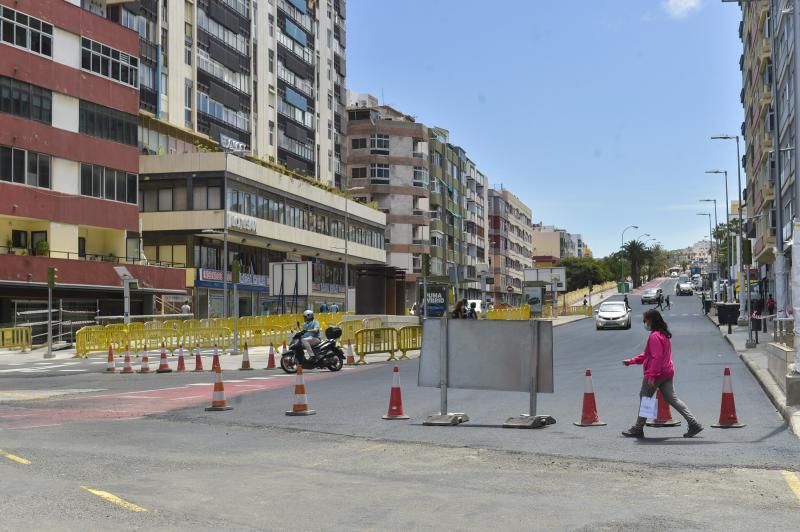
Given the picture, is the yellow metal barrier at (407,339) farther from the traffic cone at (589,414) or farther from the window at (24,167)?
the window at (24,167)

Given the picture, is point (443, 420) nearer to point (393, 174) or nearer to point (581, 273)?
point (393, 174)

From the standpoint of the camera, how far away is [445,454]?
38.0 ft

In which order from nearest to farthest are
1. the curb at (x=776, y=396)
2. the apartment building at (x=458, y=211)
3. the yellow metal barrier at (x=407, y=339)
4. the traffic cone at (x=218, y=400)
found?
the curb at (x=776, y=396), the traffic cone at (x=218, y=400), the yellow metal barrier at (x=407, y=339), the apartment building at (x=458, y=211)

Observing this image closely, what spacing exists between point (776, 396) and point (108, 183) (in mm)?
42061

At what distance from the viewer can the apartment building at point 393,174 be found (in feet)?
340

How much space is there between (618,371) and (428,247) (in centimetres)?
8241

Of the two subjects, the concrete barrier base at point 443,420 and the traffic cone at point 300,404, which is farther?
the traffic cone at point 300,404

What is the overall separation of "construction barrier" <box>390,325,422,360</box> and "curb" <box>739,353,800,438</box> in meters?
11.5

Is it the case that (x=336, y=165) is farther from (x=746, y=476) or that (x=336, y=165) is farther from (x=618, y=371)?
(x=746, y=476)

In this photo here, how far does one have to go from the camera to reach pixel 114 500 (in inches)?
329

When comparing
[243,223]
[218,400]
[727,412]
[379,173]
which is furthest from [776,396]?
[379,173]

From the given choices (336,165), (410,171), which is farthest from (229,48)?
(410,171)

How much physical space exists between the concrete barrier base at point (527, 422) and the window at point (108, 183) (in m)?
41.0

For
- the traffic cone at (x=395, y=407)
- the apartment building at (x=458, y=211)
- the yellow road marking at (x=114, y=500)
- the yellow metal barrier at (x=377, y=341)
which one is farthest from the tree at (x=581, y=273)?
the yellow road marking at (x=114, y=500)
